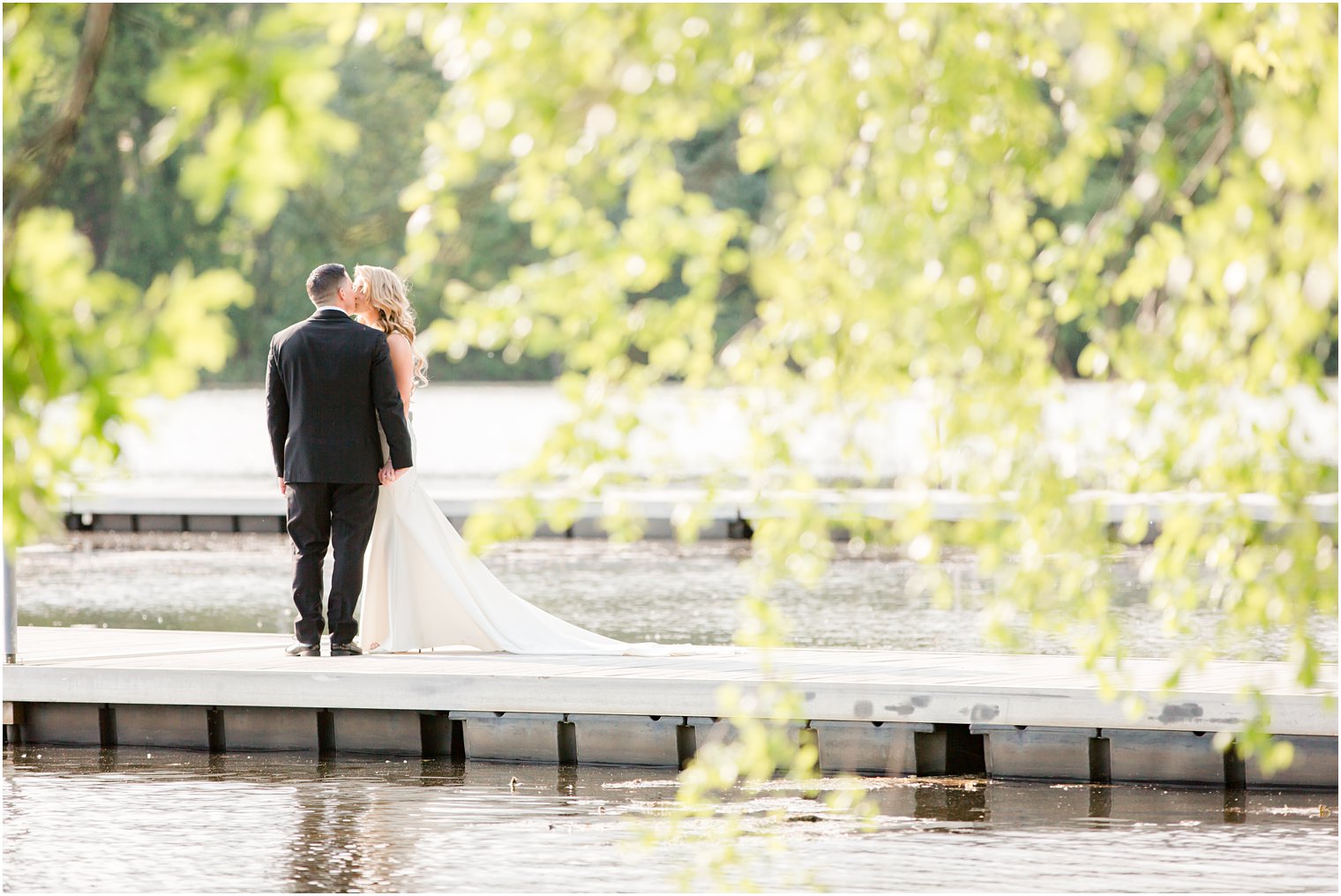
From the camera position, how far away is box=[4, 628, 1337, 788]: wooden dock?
26.1 feet

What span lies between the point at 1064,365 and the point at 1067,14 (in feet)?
2.18

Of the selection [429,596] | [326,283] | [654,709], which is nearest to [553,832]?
[654,709]

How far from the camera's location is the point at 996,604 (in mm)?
3576

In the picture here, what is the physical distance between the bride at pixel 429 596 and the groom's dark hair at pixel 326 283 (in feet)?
0.93

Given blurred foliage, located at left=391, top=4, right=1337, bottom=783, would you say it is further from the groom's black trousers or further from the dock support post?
the dock support post

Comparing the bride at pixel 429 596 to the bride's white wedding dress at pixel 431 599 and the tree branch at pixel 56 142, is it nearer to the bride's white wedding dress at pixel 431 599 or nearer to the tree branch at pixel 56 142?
the bride's white wedding dress at pixel 431 599

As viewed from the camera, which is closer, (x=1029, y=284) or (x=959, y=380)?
(x=959, y=380)

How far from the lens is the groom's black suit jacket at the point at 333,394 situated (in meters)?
8.84

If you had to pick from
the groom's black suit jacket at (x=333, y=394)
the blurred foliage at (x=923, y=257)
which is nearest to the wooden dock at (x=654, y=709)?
the groom's black suit jacket at (x=333, y=394)

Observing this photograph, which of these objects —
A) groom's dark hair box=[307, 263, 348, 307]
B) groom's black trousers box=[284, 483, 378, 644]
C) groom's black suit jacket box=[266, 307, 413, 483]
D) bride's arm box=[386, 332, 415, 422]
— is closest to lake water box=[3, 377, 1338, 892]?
groom's black trousers box=[284, 483, 378, 644]

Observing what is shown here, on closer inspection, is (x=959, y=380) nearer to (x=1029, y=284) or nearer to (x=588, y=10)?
(x=1029, y=284)

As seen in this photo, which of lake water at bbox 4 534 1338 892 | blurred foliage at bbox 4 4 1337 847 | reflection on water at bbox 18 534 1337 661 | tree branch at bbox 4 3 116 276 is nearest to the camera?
tree branch at bbox 4 3 116 276

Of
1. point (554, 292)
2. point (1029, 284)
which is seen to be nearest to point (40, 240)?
point (554, 292)

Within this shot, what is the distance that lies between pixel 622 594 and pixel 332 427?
694 cm
